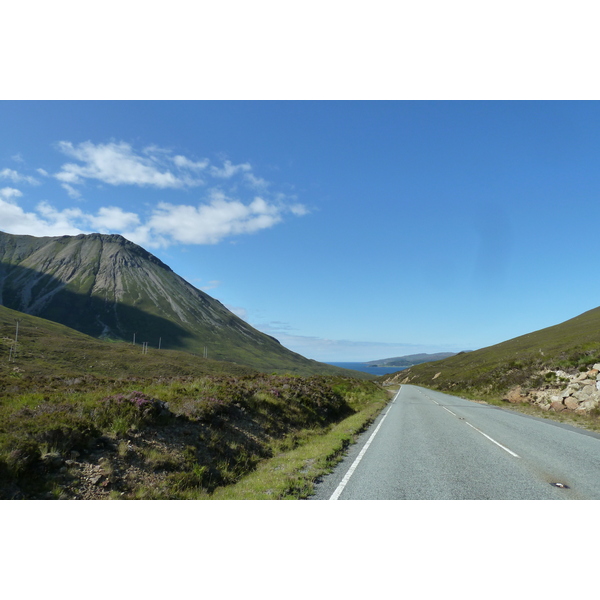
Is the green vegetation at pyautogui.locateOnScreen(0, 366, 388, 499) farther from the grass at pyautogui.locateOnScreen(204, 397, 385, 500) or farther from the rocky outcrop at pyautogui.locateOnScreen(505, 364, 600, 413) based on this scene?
the rocky outcrop at pyautogui.locateOnScreen(505, 364, 600, 413)

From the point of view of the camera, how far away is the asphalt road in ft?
23.7

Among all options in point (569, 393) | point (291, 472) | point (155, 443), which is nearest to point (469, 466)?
point (291, 472)

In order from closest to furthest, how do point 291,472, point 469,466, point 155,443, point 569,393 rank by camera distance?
point 291,472 < point 155,443 < point 469,466 < point 569,393

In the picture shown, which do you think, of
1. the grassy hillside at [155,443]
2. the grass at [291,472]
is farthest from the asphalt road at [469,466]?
the grassy hillside at [155,443]

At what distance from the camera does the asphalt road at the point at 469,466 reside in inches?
285

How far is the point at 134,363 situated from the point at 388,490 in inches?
3327

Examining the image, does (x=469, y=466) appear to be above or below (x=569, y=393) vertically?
below

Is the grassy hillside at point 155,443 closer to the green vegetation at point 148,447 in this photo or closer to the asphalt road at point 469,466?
the green vegetation at point 148,447

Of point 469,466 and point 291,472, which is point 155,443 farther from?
point 469,466

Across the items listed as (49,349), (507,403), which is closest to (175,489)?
(507,403)

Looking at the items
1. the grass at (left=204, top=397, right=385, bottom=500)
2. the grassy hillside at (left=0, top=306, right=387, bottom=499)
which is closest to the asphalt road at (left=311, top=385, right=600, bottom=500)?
the grass at (left=204, top=397, right=385, bottom=500)

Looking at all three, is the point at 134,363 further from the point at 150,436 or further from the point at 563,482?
the point at 563,482

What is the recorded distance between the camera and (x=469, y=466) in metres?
9.23

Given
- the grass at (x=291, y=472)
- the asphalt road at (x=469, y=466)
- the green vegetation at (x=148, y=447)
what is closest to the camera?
the green vegetation at (x=148, y=447)
